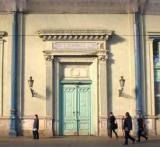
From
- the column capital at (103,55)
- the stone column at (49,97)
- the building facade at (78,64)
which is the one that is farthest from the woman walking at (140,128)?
the stone column at (49,97)

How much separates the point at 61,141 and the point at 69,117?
3.63m

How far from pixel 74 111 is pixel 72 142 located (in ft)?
13.7

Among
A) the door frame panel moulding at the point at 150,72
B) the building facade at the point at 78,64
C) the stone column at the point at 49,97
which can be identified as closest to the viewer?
the stone column at the point at 49,97

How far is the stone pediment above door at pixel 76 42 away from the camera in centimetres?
3016

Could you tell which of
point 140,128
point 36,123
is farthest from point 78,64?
point 140,128

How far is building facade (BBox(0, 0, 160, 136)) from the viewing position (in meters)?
30.0

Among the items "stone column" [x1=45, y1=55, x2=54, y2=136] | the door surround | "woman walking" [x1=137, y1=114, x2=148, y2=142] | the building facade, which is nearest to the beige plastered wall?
the building facade

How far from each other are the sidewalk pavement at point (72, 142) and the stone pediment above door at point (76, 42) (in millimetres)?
4621

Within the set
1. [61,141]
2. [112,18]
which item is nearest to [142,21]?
[112,18]

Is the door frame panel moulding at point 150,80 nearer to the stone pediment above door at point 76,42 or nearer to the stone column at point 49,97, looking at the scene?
the stone pediment above door at point 76,42

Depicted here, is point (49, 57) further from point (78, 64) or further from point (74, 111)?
point (74, 111)

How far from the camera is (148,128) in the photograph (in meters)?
30.2

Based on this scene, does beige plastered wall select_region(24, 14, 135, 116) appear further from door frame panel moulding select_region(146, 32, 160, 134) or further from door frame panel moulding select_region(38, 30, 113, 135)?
door frame panel moulding select_region(146, 32, 160, 134)

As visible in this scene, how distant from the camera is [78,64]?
3095 centimetres
